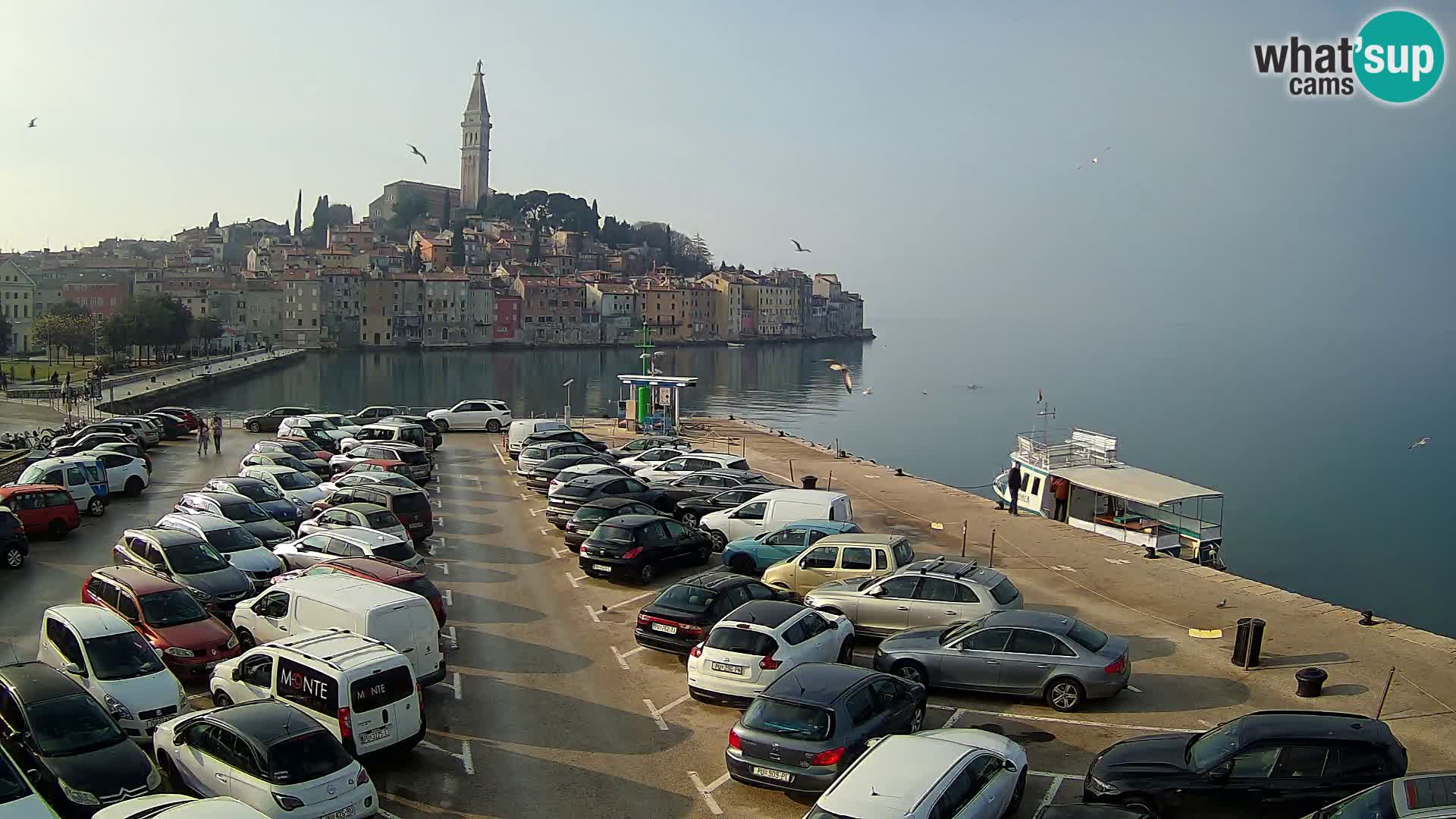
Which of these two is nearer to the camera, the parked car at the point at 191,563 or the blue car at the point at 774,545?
the parked car at the point at 191,563

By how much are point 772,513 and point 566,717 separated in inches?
337

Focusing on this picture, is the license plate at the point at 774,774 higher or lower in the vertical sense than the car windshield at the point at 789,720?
lower

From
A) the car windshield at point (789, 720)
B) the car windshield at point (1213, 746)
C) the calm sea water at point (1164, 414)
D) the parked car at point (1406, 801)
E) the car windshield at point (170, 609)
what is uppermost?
the parked car at point (1406, 801)

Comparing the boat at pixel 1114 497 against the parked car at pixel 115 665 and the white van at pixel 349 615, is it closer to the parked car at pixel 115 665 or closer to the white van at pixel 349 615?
the white van at pixel 349 615

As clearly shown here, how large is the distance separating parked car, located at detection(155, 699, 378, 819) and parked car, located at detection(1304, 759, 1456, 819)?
7008 mm

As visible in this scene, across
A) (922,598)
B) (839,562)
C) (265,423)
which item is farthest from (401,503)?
(265,423)

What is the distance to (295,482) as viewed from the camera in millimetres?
23188

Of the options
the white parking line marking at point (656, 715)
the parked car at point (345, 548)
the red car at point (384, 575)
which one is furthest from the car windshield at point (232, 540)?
the white parking line marking at point (656, 715)

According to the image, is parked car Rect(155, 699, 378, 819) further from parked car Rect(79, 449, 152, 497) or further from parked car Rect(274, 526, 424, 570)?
parked car Rect(79, 449, 152, 497)

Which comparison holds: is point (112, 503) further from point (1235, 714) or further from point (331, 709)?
point (1235, 714)

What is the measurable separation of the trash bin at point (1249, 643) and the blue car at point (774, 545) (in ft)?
20.1

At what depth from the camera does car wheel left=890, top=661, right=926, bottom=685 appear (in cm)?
1184

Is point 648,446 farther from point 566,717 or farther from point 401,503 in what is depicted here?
point 566,717

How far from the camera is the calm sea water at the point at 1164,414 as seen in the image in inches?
1580
